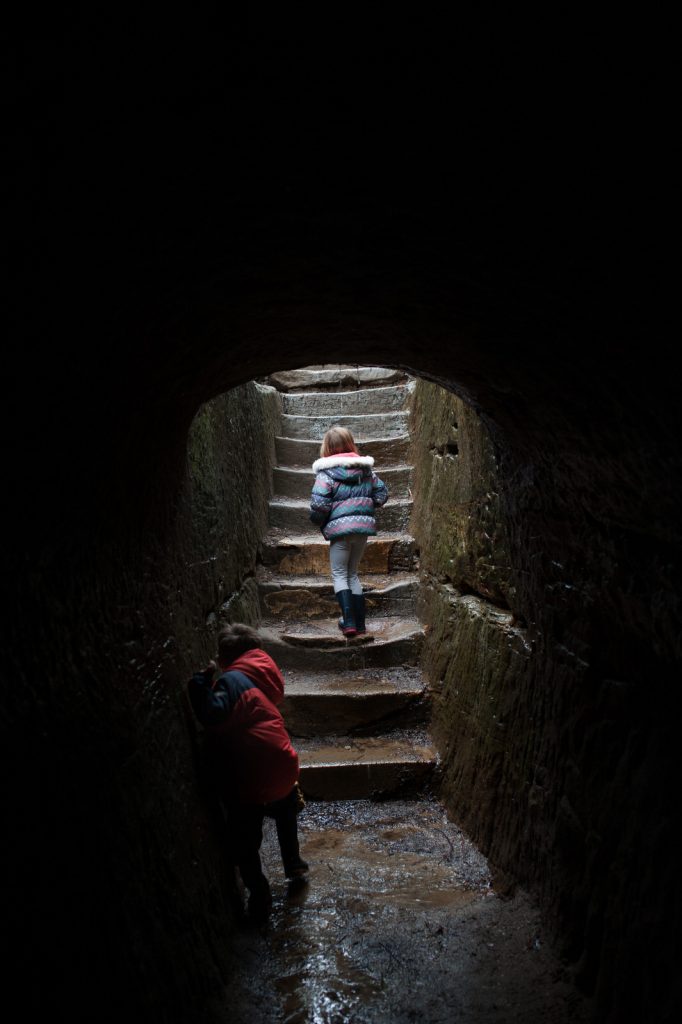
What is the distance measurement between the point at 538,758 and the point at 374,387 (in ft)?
18.4

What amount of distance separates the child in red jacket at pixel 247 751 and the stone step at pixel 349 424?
4296mm

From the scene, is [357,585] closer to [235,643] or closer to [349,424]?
[235,643]

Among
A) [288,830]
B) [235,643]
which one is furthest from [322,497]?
[288,830]

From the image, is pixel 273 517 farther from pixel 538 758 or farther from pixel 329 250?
pixel 329 250

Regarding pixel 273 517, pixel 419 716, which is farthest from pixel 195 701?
pixel 273 517

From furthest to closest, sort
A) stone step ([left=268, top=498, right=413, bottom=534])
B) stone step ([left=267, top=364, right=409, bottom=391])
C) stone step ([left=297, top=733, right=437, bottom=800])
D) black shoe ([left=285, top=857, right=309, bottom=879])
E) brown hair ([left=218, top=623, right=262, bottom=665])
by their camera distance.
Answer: stone step ([left=267, top=364, right=409, bottom=391]) → stone step ([left=268, top=498, right=413, bottom=534]) → stone step ([left=297, top=733, right=437, bottom=800]) → black shoe ([left=285, top=857, right=309, bottom=879]) → brown hair ([left=218, top=623, right=262, bottom=665])

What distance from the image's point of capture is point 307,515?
6.47m

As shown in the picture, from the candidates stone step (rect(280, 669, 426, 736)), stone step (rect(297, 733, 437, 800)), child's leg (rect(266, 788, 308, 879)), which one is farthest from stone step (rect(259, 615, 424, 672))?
child's leg (rect(266, 788, 308, 879))

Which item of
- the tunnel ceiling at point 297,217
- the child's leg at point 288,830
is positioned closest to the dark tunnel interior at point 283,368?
the tunnel ceiling at point 297,217

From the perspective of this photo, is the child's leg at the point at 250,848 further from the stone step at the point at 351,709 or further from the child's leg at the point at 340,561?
the child's leg at the point at 340,561

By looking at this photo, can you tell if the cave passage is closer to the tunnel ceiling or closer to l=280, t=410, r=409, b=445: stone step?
l=280, t=410, r=409, b=445: stone step

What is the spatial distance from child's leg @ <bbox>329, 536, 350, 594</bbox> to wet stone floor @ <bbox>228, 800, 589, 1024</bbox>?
1964 mm

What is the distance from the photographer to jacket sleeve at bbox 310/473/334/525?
17.5 feet

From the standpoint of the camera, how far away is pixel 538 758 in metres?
2.80
